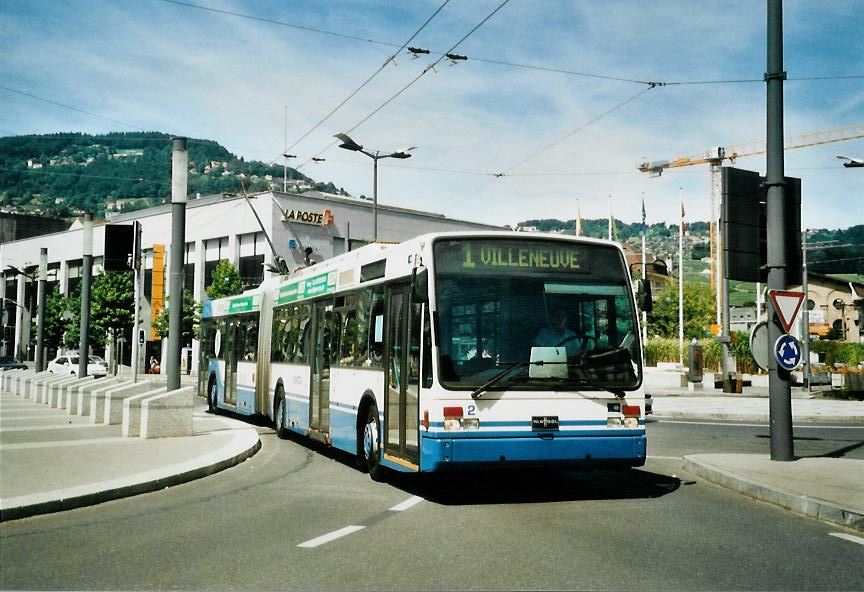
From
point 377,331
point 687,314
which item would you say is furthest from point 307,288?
point 687,314

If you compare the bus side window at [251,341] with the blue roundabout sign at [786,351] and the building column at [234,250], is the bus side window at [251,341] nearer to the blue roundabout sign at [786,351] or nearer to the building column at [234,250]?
the blue roundabout sign at [786,351]

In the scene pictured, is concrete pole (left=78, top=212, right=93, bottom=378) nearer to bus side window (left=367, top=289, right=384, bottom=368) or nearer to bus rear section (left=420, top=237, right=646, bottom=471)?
bus side window (left=367, top=289, right=384, bottom=368)

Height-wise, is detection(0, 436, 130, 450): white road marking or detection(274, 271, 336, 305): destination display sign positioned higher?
detection(274, 271, 336, 305): destination display sign

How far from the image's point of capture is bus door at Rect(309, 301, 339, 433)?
46.2 ft

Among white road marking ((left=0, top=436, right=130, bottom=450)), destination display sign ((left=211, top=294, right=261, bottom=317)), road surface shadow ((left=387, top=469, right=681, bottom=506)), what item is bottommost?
road surface shadow ((left=387, top=469, right=681, bottom=506))

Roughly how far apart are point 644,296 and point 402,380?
9.48 ft

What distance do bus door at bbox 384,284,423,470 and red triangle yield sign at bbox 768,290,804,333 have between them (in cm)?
521

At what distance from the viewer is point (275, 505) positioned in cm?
952

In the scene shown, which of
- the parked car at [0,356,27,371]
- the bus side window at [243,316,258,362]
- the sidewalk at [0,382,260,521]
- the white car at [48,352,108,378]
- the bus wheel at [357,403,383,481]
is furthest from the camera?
the parked car at [0,356,27,371]

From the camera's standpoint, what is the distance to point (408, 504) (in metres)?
9.61

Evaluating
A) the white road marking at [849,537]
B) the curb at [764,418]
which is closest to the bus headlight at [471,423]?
the white road marking at [849,537]

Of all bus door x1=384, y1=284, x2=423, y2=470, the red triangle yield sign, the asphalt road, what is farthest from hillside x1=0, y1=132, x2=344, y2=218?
the asphalt road

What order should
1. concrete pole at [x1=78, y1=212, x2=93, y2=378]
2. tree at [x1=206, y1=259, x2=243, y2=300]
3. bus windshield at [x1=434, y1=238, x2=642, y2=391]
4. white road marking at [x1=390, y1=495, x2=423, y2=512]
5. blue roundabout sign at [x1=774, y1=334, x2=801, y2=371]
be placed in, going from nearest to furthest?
white road marking at [x1=390, y1=495, x2=423, y2=512], bus windshield at [x1=434, y1=238, x2=642, y2=391], blue roundabout sign at [x1=774, y1=334, x2=801, y2=371], concrete pole at [x1=78, y1=212, x2=93, y2=378], tree at [x1=206, y1=259, x2=243, y2=300]

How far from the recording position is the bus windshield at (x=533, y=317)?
9672mm
